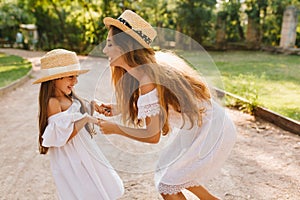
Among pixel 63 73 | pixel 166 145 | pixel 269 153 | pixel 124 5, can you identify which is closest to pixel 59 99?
pixel 63 73

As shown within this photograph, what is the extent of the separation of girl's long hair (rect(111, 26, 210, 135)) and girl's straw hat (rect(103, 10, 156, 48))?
1.3 inches

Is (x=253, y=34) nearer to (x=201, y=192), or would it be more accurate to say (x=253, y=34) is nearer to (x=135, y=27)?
(x=201, y=192)

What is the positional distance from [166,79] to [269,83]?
596 cm

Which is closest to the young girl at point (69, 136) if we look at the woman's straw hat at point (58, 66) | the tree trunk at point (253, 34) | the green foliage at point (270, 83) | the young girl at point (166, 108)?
the woman's straw hat at point (58, 66)

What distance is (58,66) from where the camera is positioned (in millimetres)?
1977

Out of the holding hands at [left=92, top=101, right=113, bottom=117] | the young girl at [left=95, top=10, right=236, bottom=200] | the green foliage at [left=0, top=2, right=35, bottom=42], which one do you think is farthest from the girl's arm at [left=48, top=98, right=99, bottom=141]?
the green foliage at [left=0, top=2, right=35, bottom=42]

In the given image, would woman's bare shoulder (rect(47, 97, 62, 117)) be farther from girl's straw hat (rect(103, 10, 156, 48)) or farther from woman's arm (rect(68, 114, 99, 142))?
girl's straw hat (rect(103, 10, 156, 48))

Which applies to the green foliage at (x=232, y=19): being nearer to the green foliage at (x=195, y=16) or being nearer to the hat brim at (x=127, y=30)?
the green foliage at (x=195, y=16)

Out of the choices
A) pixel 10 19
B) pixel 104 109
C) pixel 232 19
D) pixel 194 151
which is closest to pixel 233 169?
pixel 194 151

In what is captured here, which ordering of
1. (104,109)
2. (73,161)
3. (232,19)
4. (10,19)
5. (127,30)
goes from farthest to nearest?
(10,19) < (232,19) < (104,109) < (73,161) < (127,30)

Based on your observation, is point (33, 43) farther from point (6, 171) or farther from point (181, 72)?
point (181, 72)

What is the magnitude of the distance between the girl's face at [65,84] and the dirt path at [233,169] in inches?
8.8

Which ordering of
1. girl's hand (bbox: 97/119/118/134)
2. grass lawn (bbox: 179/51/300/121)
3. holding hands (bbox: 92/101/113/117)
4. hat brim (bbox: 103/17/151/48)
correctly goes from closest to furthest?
hat brim (bbox: 103/17/151/48) < girl's hand (bbox: 97/119/118/134) < holding hands (bbox: 92/101/113/117) < grass lawn (bbox: 179/51/300/121)

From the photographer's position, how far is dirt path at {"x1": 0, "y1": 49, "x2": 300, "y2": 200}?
2.95 meters
